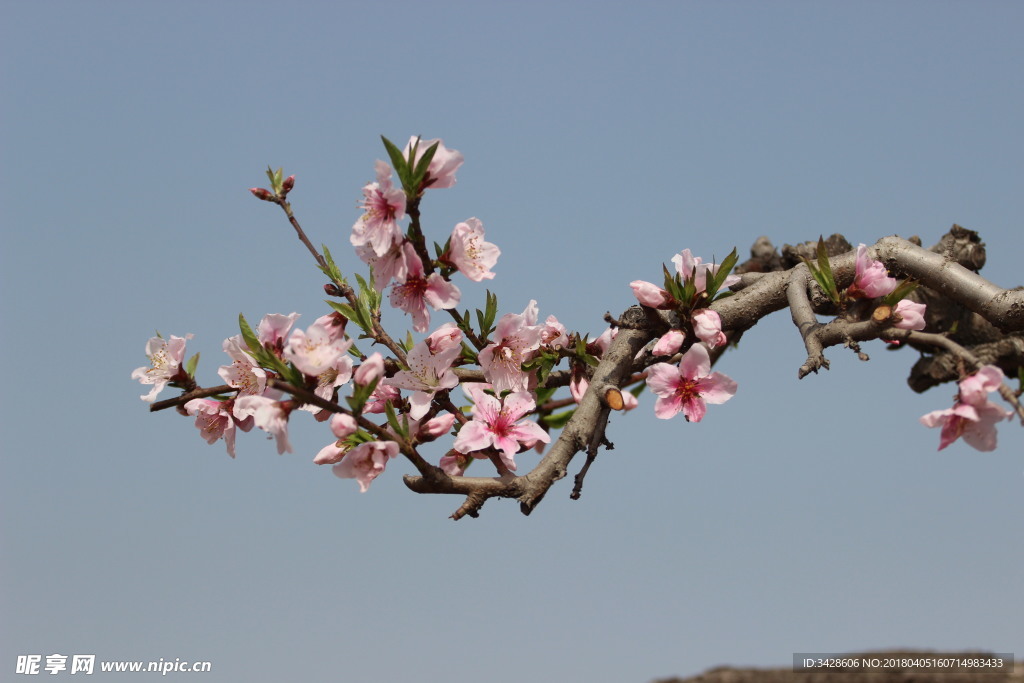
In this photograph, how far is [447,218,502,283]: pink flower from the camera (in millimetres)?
2562

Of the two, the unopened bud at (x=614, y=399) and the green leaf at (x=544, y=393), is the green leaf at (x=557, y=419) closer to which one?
the green leaf at (x=544, y=393)

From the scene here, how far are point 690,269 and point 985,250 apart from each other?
216cm

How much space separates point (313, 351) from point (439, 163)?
1.98 ft

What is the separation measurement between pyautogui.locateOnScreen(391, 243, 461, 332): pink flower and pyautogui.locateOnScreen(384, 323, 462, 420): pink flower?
0.08m

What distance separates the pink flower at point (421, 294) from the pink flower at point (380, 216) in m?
0.12

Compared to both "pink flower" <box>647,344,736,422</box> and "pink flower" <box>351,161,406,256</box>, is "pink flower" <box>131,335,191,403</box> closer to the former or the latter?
"pink flower" <box>351,161,406,256</box>

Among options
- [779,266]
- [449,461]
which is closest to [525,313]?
[449,461]

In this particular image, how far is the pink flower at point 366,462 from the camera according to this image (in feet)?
7.36

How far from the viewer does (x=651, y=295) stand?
263 cm

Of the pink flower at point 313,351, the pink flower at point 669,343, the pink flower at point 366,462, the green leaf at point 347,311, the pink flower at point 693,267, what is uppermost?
the pink flower at point 693,267

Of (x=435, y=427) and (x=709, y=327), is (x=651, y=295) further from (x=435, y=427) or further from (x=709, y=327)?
(x=435, y=427)

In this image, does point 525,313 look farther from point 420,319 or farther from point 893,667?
point 893,667

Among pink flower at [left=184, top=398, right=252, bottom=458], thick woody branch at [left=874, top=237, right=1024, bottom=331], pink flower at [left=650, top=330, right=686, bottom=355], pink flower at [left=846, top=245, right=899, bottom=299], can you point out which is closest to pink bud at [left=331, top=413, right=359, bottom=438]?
pink flower at [left=184, top=398, right=252, bottom=458]

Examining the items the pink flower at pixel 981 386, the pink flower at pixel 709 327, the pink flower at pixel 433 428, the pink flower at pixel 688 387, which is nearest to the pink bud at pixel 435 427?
the pink flower at pixel 433 428
